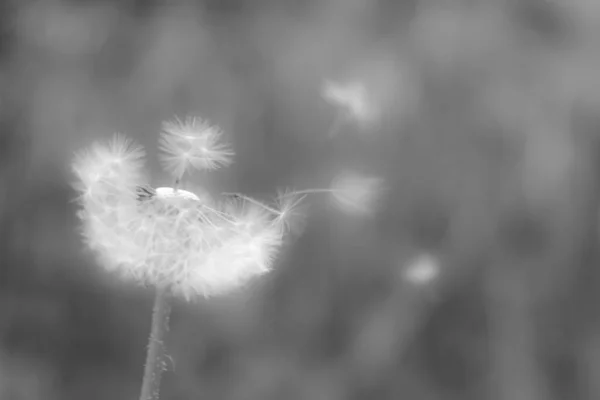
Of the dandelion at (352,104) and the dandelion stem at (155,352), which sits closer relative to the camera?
the dandelion stem at (155,352)

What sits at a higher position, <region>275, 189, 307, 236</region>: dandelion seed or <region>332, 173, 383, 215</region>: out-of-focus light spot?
<region>332, 173, 383, 215</region>: out-of-focus light spot

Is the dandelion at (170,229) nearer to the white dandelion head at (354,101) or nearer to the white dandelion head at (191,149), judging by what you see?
the white dandelion head at (191,149)

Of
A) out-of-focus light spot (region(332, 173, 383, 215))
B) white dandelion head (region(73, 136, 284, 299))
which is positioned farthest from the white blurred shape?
out-of-focus light spot (region(332, 173, 383, 215))

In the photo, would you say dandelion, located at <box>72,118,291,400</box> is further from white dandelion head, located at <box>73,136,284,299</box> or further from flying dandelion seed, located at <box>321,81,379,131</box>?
flying dandelion seed, located at <box>321,81,379,131</box>

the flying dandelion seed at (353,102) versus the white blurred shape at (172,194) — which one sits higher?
the flying dandelion seed at (353,102)

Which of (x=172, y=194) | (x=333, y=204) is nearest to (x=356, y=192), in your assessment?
(x=333, y=204)

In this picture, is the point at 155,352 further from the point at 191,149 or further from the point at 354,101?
the point at 354,101

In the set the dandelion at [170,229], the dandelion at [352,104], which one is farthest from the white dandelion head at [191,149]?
the dandelion at [352,104]

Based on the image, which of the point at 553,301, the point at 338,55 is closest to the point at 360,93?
the point at 338,55
